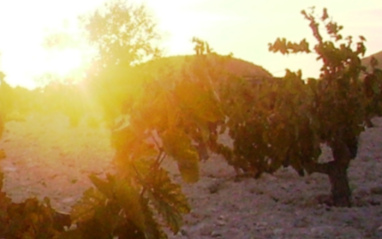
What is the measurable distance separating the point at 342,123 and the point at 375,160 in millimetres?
4411

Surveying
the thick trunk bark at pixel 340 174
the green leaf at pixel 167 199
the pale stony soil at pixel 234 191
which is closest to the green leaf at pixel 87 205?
the green leaf at pixel 167 199

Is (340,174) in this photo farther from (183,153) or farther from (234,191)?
(183,153)

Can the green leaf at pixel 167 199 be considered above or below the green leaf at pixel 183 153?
below

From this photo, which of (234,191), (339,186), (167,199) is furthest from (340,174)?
(167,199)

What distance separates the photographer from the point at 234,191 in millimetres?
12055

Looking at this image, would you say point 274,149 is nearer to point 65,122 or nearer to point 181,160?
point 181,160

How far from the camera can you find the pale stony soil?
9.52 metres

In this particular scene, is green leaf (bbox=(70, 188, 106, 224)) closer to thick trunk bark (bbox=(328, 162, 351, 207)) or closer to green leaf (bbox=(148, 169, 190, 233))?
green leaf (bbox=(148, 169, 190, 233))

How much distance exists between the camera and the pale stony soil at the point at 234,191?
9516 mm

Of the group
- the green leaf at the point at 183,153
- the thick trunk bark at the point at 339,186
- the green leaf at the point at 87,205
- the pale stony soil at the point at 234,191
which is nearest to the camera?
the green leaf at the point at 183,153

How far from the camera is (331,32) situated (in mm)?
11219

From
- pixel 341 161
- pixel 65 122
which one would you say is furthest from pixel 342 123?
pixel 65 122

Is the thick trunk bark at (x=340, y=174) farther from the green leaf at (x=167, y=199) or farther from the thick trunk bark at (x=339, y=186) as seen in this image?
the green leaf at (x=167, y=199)

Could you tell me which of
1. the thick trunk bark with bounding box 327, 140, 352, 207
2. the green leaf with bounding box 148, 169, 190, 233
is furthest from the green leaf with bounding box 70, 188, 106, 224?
the thick trunk bark with bounding box 327, 140, 352, 207
